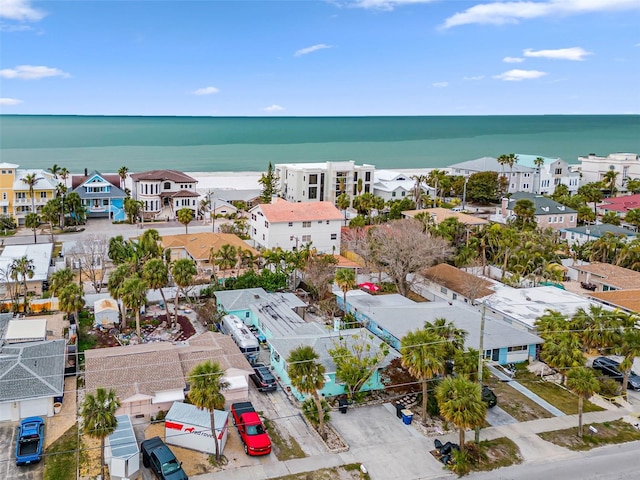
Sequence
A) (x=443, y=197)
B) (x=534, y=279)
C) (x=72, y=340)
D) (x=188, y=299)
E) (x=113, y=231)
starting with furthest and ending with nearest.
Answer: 1. (x=443, y=197)
2. (x=113, y=231)
3. (x=534, y=279)
4. (x=188, y=299)
5. (x=72, y=340)

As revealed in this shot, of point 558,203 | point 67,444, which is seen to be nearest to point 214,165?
point 558,203

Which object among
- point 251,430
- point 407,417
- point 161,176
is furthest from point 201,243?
point 407,417

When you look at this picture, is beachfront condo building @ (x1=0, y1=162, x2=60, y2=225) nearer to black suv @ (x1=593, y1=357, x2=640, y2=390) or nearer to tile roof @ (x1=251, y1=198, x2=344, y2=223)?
tile roof @ (x1=251, y1=198, x2=344, y2=223)

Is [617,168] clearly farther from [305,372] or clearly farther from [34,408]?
[34,408]

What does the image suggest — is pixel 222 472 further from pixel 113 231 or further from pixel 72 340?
pixel 113 231

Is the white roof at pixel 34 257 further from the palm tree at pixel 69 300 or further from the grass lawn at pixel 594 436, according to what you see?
the grass lawn at pixel 594 436

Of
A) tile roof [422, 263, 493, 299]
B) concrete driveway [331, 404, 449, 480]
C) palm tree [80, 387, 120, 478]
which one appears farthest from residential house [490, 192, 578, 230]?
palm tree [80, 387, 120, 478]
